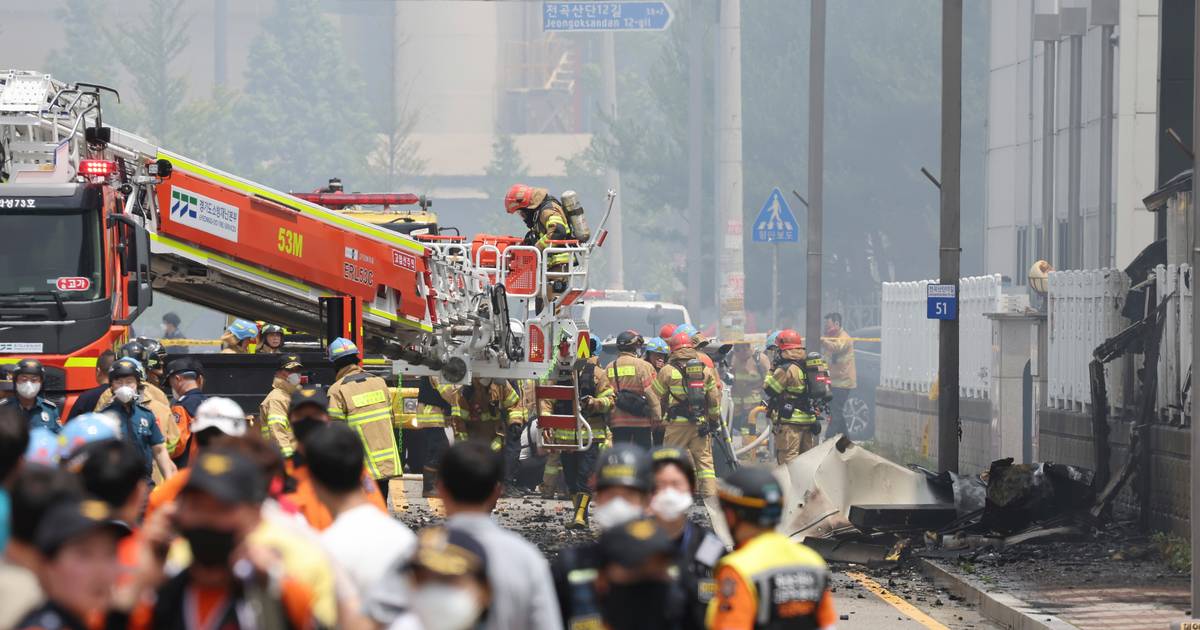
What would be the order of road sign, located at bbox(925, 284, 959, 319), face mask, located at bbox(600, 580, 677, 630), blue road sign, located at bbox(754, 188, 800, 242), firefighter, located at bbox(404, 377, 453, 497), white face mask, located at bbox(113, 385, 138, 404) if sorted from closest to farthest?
face mask, located at bbox(600, 580, 677, 630) < white face mask, located at bbox(113, 385, 138, 404) < firefighter, located at bbox(404, 377, 453, 497) < road sign, located at bbox(925, 284, 959, 319) < blue road sign, located at bbox(754, 188, 800, 242)

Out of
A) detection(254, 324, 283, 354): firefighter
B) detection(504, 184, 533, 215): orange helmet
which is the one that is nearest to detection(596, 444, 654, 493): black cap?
detection(504, 184, 533, 215): orange helmet

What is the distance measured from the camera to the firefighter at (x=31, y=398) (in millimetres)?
12242

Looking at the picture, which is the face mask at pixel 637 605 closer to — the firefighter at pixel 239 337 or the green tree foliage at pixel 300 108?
the firefighter at pixel 239 337

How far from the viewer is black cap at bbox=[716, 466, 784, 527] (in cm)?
623

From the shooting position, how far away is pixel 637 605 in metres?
5.65

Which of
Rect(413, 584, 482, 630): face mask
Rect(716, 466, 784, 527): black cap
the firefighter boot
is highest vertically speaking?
Rect(716, 466, 784, 527): black cap

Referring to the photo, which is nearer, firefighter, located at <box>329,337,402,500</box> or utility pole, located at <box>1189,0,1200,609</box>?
utility pole, located at <box>1189,0,1200,609</box>

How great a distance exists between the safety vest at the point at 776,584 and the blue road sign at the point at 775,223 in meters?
25.3

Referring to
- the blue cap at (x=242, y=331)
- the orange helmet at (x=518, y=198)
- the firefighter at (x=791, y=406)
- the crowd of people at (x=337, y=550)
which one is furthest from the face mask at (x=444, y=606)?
the firefighter at (x=791, y=406)

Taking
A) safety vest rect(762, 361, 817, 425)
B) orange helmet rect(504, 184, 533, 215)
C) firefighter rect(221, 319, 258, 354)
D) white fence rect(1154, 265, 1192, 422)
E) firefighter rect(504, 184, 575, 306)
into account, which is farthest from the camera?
safety vest rect(762, 361, 817, 425)

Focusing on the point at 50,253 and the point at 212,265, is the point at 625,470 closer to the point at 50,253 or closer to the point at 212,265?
the point at 50,253

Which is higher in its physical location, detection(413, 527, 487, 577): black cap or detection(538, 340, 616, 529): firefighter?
detection(413, 527, 487, 577): black cap

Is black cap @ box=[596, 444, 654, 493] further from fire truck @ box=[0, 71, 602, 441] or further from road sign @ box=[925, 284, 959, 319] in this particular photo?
road sign @ box=[925, 284, 959, 319]

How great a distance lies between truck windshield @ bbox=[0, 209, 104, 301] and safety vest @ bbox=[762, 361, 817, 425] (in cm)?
908
